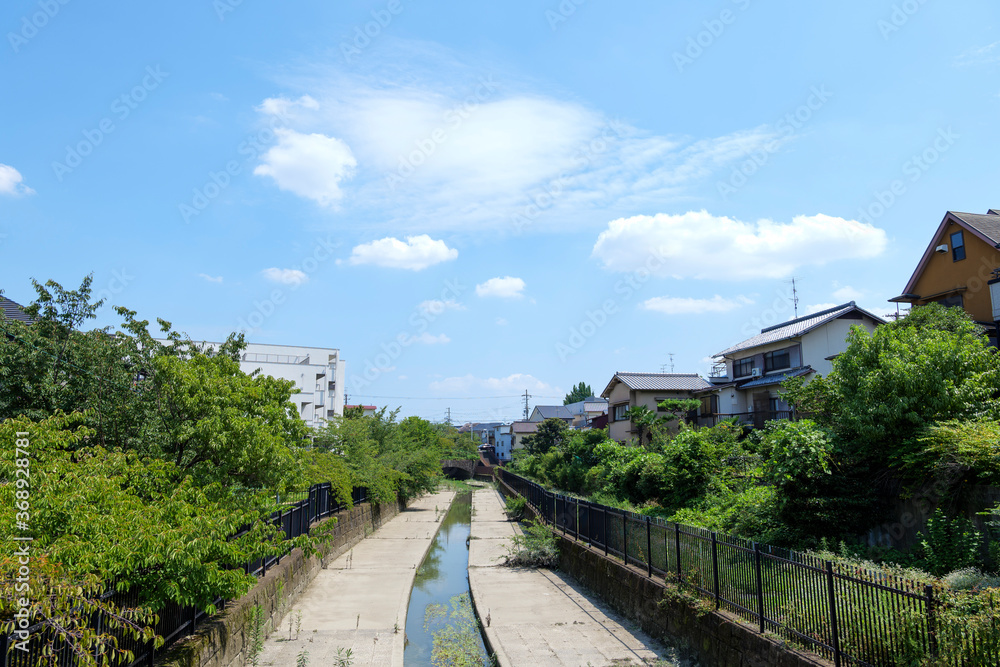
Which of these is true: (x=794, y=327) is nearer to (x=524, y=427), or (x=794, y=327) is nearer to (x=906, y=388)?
(x=906, y=388)

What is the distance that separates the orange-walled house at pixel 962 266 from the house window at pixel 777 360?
7.20 metres

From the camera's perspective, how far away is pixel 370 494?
29.6 metres

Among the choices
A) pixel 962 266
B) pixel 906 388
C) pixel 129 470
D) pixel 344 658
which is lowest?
pixel 344 658

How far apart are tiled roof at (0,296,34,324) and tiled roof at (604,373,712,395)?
33747 mm

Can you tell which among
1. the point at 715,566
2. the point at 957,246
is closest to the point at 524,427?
the point at 957,246

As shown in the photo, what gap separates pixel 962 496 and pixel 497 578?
38.4 ft

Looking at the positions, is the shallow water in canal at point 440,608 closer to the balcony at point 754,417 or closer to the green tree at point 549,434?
the balcony at point 754,417

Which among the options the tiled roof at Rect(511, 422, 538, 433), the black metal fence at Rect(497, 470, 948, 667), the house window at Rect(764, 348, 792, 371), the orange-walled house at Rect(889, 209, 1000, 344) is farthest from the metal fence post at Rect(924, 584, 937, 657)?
the tiled roof at Rect(511, 422, 538, 433)

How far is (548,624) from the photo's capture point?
12.5 meters

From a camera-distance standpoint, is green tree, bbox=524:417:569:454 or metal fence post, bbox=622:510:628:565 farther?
green tree, bbox=524:417:569:454

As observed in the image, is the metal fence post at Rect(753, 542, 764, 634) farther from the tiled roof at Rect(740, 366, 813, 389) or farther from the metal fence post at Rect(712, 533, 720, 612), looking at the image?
the tiled roof at Rect(740, 366, 813, 389)

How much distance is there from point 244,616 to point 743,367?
33864 millimetres

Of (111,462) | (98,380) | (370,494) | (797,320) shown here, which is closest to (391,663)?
(111,462)

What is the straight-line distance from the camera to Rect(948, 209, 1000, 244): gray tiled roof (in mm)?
24156
